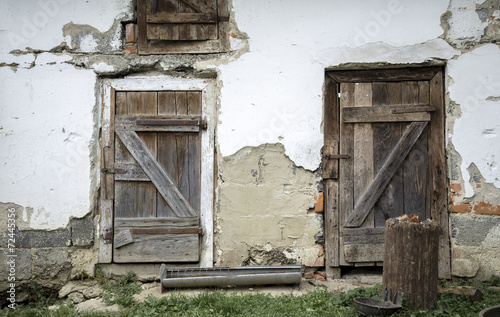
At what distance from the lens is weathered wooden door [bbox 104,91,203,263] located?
4648mm

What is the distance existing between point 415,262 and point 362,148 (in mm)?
1550

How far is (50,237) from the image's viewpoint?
4.56 meters

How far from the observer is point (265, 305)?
3.71 m

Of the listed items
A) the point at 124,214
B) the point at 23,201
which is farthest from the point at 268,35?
the point at 23,201

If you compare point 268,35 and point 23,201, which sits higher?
point 268,35

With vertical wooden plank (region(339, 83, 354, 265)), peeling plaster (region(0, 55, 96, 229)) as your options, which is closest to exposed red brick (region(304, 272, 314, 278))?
vertical wooden plank (region(339, 83, 354, 265))

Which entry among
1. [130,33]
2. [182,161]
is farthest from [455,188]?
[130,33]

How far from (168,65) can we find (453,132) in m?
3.06

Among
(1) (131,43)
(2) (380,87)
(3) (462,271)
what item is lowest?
(3) (462,271)

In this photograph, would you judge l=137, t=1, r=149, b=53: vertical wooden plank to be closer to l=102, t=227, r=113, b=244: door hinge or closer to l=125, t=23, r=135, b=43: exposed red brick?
l=125, t=23, r=135, b=43: exposed red brick

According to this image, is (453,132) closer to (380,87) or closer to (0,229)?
(380,87)

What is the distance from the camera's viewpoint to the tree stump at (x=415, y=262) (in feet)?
11.1

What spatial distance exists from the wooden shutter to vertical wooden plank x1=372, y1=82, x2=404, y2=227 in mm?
1735

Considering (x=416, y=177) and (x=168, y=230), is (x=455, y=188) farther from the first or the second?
(x=168, y=230)
